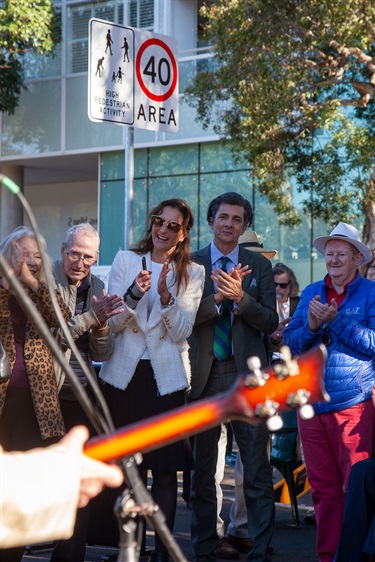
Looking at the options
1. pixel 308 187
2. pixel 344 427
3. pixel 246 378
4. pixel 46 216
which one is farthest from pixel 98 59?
pixel 46 216

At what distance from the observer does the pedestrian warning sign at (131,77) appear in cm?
681

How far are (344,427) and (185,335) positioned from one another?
1084 millimetres

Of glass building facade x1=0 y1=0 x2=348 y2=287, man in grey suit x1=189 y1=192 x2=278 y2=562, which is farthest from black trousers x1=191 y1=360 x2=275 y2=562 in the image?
glass building facade x1=0 y1=0 x2=348 y2=287

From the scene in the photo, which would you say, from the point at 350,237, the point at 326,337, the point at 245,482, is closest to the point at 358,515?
the point at 245,482

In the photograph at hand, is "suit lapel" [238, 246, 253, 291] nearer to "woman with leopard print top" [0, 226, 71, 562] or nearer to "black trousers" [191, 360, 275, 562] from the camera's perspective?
"black trousers" [191, 360, 275, 562]

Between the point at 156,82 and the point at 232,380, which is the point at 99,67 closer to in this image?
the point at 156,82

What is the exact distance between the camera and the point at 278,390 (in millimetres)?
2273

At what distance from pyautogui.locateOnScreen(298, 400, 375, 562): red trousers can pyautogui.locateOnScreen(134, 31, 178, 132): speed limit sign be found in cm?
246

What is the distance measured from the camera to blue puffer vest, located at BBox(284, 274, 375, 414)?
5934 millimetres

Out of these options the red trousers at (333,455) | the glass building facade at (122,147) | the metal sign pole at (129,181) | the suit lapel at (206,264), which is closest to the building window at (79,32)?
the glass building facade at (122,147)

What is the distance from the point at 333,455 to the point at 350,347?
675 mm

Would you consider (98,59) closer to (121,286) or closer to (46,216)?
(121,286)

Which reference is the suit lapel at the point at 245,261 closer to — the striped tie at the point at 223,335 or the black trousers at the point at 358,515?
the striped tie at the point at 223,335

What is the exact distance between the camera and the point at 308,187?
761 inches
